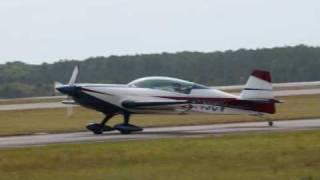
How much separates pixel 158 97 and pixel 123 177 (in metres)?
16.7

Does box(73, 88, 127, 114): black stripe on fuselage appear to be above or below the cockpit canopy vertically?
below

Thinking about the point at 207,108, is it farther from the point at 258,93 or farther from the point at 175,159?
the point at 175,159

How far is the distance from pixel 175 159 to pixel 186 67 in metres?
126

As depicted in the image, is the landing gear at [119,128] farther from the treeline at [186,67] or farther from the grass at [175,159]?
the treeline at [186,67]

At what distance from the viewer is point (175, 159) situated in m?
20.7

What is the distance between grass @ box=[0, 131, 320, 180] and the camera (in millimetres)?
18094

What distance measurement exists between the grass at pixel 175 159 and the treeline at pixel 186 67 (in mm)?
104278

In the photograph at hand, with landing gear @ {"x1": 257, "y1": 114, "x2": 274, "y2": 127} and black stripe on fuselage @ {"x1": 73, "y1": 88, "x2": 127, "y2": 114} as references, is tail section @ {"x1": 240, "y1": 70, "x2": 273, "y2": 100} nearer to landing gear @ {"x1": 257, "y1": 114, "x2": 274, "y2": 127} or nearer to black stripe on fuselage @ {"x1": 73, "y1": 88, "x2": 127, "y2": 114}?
landing gear @ {"x1": 257, "y1": 114, "x2": 274, "y2": 127}

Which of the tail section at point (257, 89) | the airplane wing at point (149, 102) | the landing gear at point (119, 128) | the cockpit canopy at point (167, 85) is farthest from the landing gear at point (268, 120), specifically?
Result: the landing gear at point (119, 128)

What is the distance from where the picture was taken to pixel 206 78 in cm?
13738

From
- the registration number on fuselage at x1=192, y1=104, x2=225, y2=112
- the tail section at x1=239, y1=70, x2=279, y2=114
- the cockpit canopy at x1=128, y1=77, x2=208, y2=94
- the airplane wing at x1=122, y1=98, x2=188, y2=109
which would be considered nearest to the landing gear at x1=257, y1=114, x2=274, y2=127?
the tail section at x1=239, y1=70, x2=279, y2=114

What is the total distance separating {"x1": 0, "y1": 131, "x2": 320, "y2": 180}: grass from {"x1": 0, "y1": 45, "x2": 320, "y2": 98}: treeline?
104 metres

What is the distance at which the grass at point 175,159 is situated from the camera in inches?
712

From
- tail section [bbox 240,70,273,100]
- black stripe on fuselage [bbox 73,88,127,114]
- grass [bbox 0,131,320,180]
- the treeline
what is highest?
tail section [bbox 240,70,273,100]
